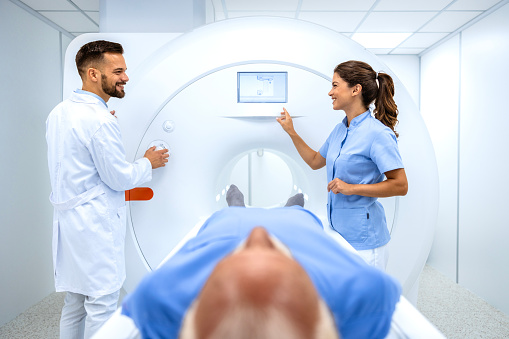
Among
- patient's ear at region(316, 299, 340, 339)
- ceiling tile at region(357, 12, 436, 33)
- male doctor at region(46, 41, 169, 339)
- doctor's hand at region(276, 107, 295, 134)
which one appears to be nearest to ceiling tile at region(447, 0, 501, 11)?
ceiling tile at region(357, 12, 436, 33)

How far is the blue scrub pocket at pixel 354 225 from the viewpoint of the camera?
1.20 m

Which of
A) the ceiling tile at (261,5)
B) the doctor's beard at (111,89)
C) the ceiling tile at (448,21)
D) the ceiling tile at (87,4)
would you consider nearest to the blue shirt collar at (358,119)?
the doctor's beard at (111,89)

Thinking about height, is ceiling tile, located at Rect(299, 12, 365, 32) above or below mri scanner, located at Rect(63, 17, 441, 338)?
above

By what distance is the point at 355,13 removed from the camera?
7.59 ft

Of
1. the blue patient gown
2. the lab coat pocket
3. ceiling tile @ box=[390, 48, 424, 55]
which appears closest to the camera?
the blue patient gown

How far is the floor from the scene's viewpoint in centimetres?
186

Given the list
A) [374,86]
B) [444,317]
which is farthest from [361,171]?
[444,317]

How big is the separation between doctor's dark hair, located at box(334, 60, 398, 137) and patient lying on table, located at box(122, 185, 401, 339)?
59 centimetres

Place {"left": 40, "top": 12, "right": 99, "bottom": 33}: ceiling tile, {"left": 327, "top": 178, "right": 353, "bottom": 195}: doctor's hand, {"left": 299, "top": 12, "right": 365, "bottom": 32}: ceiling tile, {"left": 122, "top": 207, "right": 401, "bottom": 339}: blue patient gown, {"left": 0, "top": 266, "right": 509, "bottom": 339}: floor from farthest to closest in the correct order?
{"left": 299, "top": 12, "right": 365, "bottom": 32}: ceiling tile < {"left": 40, "top": 12, "right": 99, "bottom": 33}: ceiling tile < {"left": 0, "top": 266, "right": 509, "bottom": 339}: floor < {"left": 327, "top": 178, "right": 353, "bottom": 195}: doctor's hand < {"left": 122, "top": 207, "right": 401, "bottom": 339}: blue patient gown

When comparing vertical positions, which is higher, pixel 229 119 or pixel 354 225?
pixel 229 119

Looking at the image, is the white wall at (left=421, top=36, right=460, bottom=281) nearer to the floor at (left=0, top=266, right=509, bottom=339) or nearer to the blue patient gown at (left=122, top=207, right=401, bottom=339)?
the floor at (left=0, top=266, right=509, bottom=339)

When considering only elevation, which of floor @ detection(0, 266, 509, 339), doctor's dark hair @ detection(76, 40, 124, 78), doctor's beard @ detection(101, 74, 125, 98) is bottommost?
floor @ detection(0, 266, 509, 339)

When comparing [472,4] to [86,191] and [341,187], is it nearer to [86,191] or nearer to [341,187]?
[341,187]

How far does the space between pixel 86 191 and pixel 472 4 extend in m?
2.29
